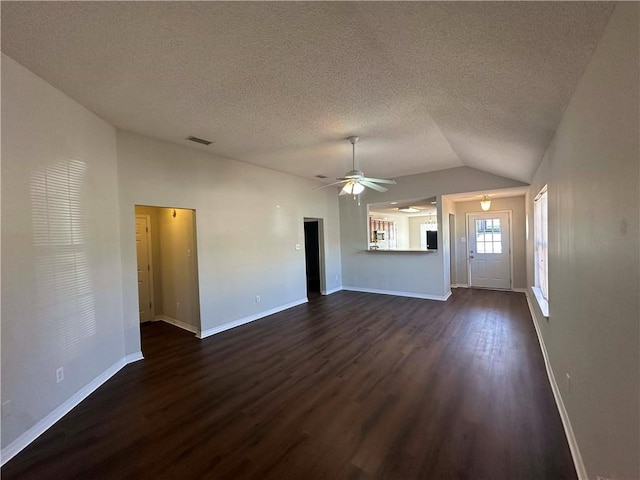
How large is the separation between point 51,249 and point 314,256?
602cm

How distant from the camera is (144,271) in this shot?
4.96 m

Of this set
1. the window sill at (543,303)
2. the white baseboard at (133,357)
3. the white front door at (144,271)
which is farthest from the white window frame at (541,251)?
A: the white front door at (144,271)

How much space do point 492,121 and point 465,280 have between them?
5.70 m

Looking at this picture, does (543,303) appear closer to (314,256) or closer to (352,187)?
(352,187)

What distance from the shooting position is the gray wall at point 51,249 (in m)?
1.98

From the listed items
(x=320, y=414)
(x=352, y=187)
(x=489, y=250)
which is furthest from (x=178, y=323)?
(x=489, y=250)

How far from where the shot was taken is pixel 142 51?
186 centimetres

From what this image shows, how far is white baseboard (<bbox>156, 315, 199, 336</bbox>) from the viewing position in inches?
173

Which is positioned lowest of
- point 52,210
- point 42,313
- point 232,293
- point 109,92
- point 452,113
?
point 232,293

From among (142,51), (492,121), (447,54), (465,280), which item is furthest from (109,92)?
(465,280)

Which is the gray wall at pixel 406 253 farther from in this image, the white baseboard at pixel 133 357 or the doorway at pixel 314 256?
the white baseboard at pixel 133 357

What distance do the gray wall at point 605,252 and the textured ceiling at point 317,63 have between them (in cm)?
21

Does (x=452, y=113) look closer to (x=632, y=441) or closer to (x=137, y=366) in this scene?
(x=632, y=441)

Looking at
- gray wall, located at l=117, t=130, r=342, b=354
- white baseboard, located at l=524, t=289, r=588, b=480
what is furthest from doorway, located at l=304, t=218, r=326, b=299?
white baseboard, located at l=524, t=289, r=588, b=480
